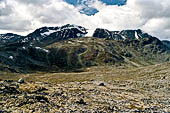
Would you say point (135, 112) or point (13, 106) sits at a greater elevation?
point (13, 106)

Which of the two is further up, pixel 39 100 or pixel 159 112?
pixel 39 100

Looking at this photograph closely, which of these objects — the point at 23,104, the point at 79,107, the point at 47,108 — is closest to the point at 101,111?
the point at 79,107

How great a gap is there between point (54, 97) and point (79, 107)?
868 centimetres

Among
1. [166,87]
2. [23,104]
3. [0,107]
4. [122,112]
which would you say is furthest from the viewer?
[166,87]

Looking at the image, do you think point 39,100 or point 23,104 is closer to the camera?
point 23,104

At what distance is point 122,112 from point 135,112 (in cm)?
279

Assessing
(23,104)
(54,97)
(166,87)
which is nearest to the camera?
(23,104)

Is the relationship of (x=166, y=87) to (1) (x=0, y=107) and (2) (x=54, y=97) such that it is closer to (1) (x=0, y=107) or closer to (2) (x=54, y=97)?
(2) (x=54, y=97)

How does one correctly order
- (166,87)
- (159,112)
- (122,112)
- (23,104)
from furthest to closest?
(166,87) < (159,112) < (122,112) < (23,104)

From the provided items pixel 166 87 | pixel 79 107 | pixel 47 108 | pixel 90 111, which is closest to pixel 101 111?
pixel 90 111

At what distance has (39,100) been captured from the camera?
38625 mm

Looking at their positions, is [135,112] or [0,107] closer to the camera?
[0,107]

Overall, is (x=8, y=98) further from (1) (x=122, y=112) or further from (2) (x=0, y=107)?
(1) (x=122, y=112)

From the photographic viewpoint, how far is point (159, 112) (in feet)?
129
